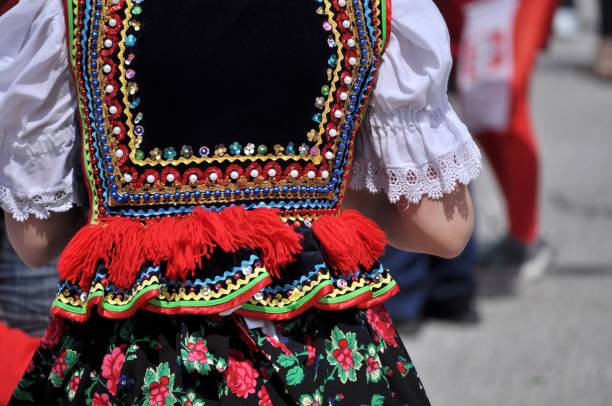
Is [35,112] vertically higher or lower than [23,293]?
higher

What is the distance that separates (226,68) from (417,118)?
314mm

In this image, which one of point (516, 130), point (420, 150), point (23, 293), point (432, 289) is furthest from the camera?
point (516, 130)

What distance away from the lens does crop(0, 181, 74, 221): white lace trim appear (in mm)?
1534

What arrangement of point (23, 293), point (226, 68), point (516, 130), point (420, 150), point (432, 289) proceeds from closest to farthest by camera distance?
1. point (226, 68)
2. point (420, 150)
3. point (23, 293)
4. point (432, 289)
5. point (516, 130)

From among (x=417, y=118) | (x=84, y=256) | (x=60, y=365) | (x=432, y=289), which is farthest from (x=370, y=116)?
(x=432, y=289)

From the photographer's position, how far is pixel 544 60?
11.8 metres

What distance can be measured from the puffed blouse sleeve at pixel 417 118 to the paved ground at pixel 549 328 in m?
2.23

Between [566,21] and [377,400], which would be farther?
[566,21]

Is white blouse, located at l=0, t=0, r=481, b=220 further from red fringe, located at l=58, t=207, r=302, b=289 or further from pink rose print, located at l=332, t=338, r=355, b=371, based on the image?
pink rose print, located at l=332, t=338, r=355, b=371

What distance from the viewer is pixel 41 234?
5.22ft

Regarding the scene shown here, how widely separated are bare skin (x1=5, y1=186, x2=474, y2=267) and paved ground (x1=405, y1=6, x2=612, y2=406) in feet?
6.90

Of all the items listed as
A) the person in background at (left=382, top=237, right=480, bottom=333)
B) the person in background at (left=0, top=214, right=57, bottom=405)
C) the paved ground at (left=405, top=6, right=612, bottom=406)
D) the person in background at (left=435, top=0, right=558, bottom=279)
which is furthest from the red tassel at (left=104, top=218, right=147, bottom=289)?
the person in background at (left=435, top=0, right=558, bottom=279)

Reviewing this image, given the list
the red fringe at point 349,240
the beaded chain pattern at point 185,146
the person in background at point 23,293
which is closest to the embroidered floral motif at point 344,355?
the red fringe at point 349,240

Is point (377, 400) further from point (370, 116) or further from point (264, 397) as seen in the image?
point (370, 116)
